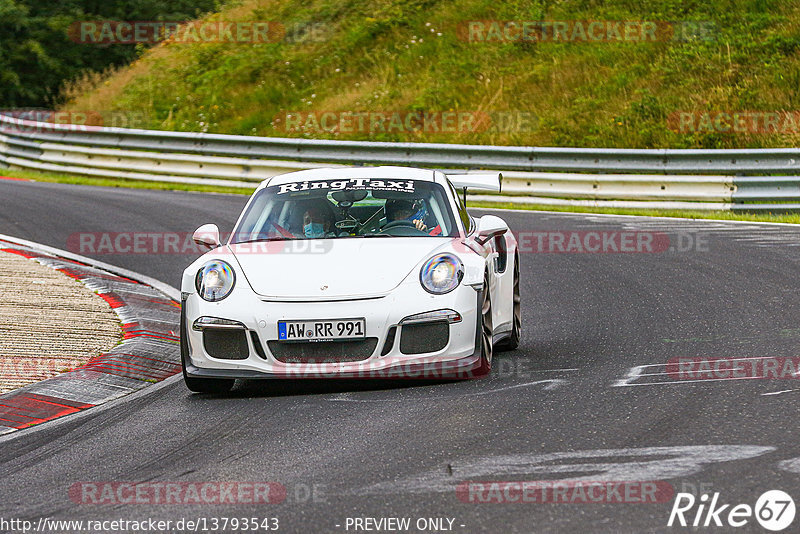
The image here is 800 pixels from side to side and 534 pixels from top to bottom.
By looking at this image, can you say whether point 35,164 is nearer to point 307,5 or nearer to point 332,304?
point 307,5

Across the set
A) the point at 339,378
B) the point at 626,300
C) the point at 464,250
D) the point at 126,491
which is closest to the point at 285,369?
the point at 339,378

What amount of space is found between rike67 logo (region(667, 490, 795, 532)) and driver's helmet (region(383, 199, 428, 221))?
3.78 meters

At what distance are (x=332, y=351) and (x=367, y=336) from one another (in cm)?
22

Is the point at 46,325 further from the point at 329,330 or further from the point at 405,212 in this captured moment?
the point at 329,330

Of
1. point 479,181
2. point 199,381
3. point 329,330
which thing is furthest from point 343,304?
point 479,181

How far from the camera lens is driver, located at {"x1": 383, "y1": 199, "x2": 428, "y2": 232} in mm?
7705

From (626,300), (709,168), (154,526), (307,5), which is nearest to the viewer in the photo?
(154,526)

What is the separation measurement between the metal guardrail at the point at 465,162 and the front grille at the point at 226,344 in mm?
11325

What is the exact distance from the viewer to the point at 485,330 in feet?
22.8

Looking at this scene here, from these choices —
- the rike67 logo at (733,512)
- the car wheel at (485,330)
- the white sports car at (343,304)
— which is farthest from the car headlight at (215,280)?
the rike67 logo at (733,512)

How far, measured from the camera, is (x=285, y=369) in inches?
258

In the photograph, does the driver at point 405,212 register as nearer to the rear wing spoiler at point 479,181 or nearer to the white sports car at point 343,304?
the white sports car at point 343,304

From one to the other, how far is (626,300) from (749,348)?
250cm

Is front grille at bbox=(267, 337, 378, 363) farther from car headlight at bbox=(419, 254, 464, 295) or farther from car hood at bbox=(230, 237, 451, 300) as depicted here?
car headlight at bbox=(419, 254, 464, 295)
